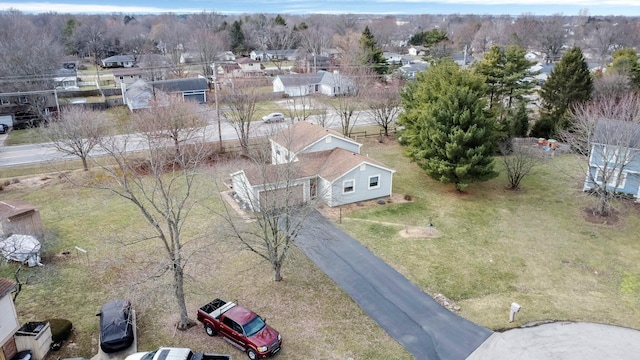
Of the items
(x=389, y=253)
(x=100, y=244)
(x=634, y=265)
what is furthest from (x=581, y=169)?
(x=100, y=244)

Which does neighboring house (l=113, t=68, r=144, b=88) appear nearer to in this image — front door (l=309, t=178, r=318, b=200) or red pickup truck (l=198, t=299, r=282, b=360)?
front door (l=309, t=178, r=318, b=200)

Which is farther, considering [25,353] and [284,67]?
[284,67]

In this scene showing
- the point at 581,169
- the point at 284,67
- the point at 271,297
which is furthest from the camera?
the point at 284,67

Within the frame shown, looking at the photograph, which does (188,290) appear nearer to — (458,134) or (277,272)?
(277,272)

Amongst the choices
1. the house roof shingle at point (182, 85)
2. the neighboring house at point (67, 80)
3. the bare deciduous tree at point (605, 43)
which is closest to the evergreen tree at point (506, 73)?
the house roof shingle at point (182, 85)

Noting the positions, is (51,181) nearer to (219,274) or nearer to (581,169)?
(219,274)
